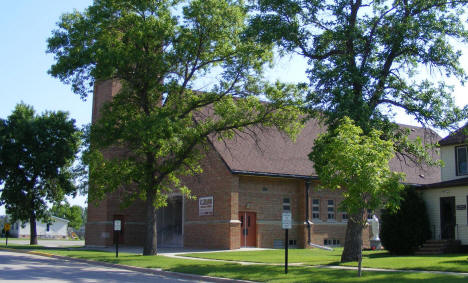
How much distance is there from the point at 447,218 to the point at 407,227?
308 centimetres

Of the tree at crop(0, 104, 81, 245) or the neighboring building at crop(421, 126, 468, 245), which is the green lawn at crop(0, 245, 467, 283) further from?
the tree at crop(0, 104, 81, 245)

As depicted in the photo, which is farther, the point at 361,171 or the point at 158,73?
the point at 158,73

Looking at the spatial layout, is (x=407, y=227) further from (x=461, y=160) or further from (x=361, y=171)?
(x=361, y=171)

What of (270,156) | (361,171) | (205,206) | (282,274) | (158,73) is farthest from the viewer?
(270,156)

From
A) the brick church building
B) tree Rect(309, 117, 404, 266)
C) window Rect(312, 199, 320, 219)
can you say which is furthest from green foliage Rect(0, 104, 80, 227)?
tree Rect(309, 117, 404, 266)

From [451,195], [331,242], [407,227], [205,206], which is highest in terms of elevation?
[451,195]

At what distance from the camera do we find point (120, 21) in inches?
998

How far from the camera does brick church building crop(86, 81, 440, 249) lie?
3139 cm

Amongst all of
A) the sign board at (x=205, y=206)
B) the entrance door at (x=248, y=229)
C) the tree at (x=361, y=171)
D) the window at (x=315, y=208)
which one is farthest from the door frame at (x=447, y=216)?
the sign board at (x=205, y=206)

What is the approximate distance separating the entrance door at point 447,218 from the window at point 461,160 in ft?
6.97

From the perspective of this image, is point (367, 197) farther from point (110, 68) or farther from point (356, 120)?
point (110, 68)

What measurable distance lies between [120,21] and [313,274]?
15595 mm

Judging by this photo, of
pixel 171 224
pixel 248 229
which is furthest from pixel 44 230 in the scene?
pixel 248 229

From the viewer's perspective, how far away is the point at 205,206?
109 ft
